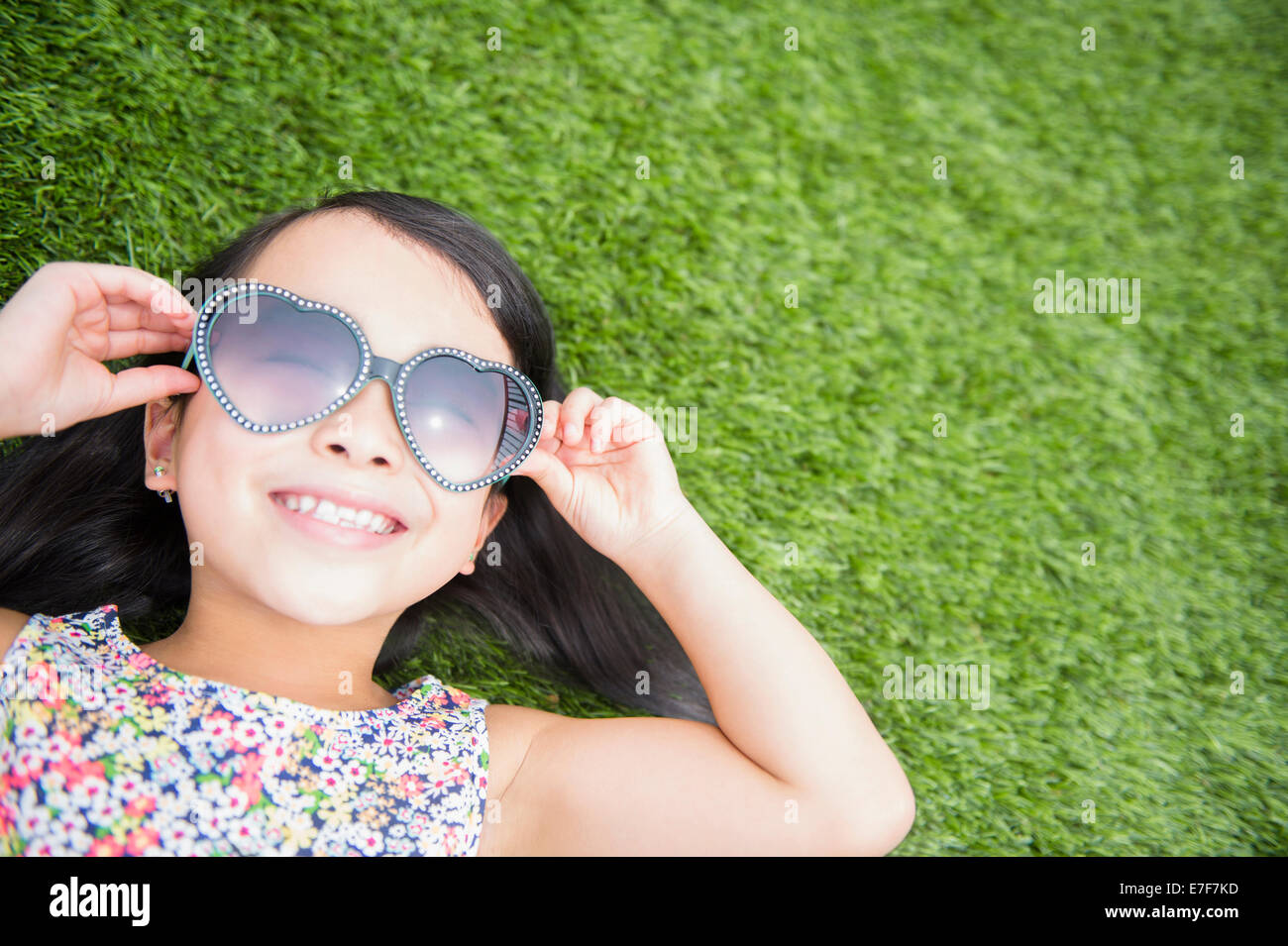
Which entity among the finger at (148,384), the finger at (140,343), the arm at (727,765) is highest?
the finger at (140,343)

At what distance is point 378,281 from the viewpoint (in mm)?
2197

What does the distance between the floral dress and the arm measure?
23 centimetres

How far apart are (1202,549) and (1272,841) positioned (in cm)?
100

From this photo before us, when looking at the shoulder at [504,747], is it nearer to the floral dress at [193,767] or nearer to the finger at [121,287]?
the floral dress at [193,767]

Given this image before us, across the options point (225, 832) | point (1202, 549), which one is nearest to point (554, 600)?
point (225, 832)

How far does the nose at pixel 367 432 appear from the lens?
2098mm

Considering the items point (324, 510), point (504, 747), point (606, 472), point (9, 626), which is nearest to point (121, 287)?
point (324, 510)

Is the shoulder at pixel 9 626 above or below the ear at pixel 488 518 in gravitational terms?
below

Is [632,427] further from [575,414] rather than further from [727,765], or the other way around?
[727,765]

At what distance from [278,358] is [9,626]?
95 centimetres

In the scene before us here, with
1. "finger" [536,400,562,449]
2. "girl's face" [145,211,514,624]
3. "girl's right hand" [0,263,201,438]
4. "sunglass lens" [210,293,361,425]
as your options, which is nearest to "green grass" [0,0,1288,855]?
"finger" [536,400,562,449]

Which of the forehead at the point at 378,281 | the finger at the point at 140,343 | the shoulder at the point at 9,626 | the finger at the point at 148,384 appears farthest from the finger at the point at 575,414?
the shoulder at the point at 9,626

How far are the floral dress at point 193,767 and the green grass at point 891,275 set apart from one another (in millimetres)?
812

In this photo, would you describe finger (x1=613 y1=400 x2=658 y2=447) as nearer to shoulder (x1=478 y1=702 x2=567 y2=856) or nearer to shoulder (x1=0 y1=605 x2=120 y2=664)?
shoulder (x1=478 y1=702 x2=567 y2=856)
